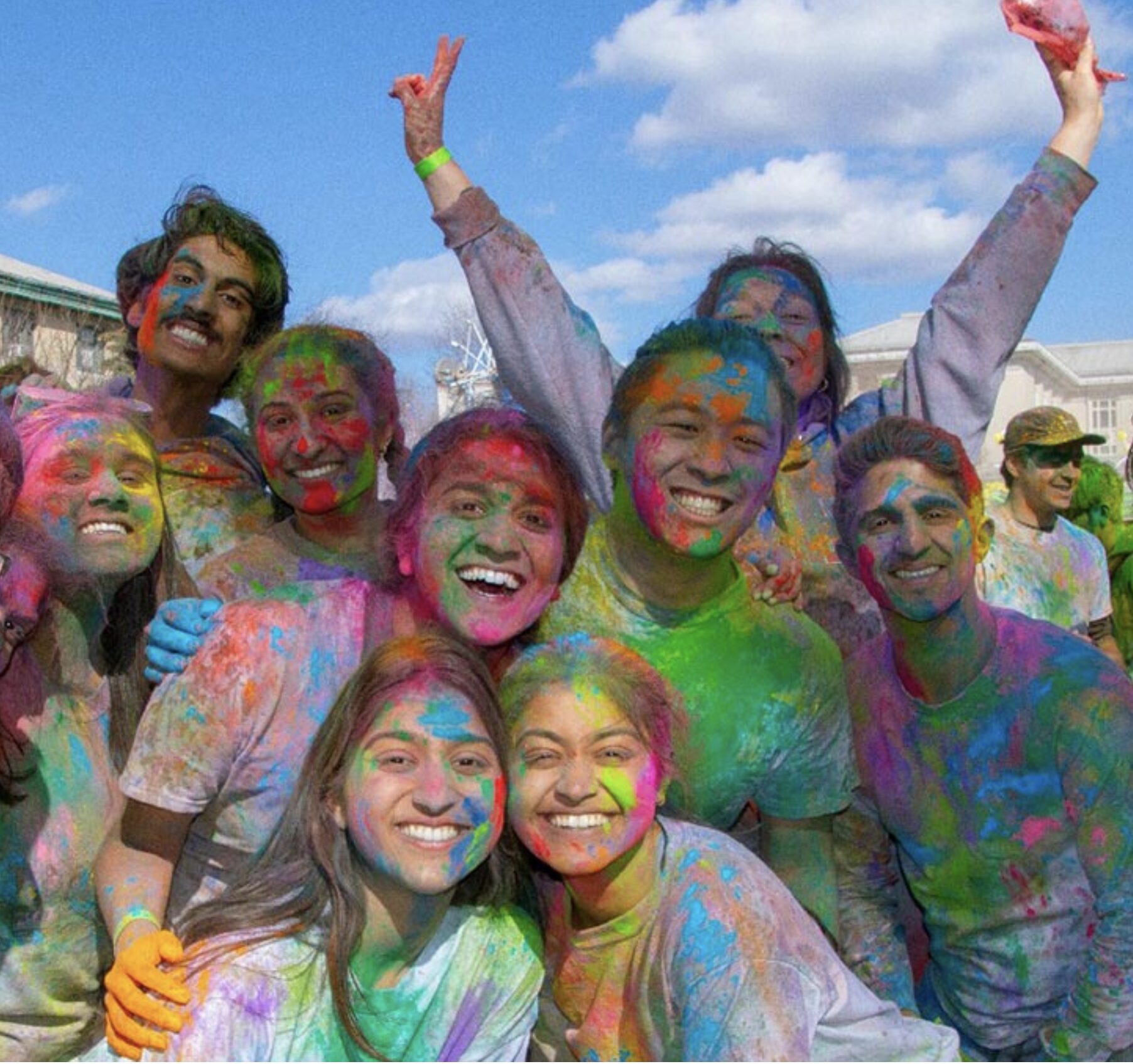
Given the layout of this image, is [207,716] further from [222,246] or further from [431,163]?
[222,246]

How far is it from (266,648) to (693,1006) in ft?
3.56

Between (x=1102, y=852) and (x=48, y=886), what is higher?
(x=48, y=886)

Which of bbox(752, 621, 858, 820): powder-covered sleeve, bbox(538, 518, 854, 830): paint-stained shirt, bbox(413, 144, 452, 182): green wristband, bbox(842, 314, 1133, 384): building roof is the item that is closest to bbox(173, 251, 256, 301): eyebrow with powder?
bbox(413, 144, 452, 182): green wristband

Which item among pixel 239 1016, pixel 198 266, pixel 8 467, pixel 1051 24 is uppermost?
pixel 1051 24

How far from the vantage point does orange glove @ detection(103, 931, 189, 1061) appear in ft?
7.82

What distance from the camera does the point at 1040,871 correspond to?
120 inches

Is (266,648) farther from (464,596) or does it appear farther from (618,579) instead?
(618,579)

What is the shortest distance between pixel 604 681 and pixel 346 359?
1.30 m

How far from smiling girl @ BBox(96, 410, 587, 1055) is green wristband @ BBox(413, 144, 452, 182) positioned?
30.8 inches

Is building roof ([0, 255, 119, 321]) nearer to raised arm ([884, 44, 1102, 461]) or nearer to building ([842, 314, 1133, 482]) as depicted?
raised arm ([884, 44, 1102, 461])

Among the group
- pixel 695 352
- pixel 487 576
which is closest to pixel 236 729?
pixel 487 576

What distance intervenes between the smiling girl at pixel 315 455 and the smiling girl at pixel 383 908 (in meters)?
0.79

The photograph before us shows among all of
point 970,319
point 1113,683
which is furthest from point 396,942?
point 970,319

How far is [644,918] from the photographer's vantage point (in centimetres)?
263
